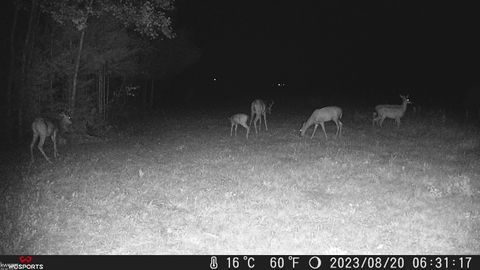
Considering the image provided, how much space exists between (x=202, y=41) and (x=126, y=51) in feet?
147

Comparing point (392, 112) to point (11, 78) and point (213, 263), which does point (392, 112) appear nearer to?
point (213, 263)

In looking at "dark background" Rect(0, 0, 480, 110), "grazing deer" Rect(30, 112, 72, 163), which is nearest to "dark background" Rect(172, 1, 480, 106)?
"dark background" Rect(0, 0, 480, 110)

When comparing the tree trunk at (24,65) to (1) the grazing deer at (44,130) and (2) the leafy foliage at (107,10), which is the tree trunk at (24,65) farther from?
(1) the grazing deer at (44,130)

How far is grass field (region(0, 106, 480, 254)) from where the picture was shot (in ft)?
21.3

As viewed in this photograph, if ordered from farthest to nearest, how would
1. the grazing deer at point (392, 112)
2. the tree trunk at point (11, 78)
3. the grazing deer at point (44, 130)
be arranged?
1. the grazing deer at point (392, 112)
2. the tree trunk at point (11, 78)
3. the grazing deer at point (44, 130)

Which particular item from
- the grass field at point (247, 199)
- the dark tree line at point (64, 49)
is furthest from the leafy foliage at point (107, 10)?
the grass field at point (247, 199)

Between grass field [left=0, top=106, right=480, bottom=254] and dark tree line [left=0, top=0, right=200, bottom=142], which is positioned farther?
dark tree line [left=0, top=0, right=200, bottom=142]

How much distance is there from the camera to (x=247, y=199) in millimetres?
8594

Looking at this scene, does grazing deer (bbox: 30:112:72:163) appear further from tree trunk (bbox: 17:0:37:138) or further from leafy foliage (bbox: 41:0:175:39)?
leafy foliage (bbox: 41:0:175:39)

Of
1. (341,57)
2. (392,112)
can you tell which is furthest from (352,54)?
(392,112)

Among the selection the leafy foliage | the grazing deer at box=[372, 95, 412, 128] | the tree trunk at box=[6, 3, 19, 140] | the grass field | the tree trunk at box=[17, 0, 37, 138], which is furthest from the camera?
the grazing deer at box=[372, 95, 412, 128]

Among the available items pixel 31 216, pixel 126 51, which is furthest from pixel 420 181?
pixel 126 51

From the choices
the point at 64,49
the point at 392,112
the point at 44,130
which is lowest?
the point at 44,130

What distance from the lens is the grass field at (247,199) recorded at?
255 inches
